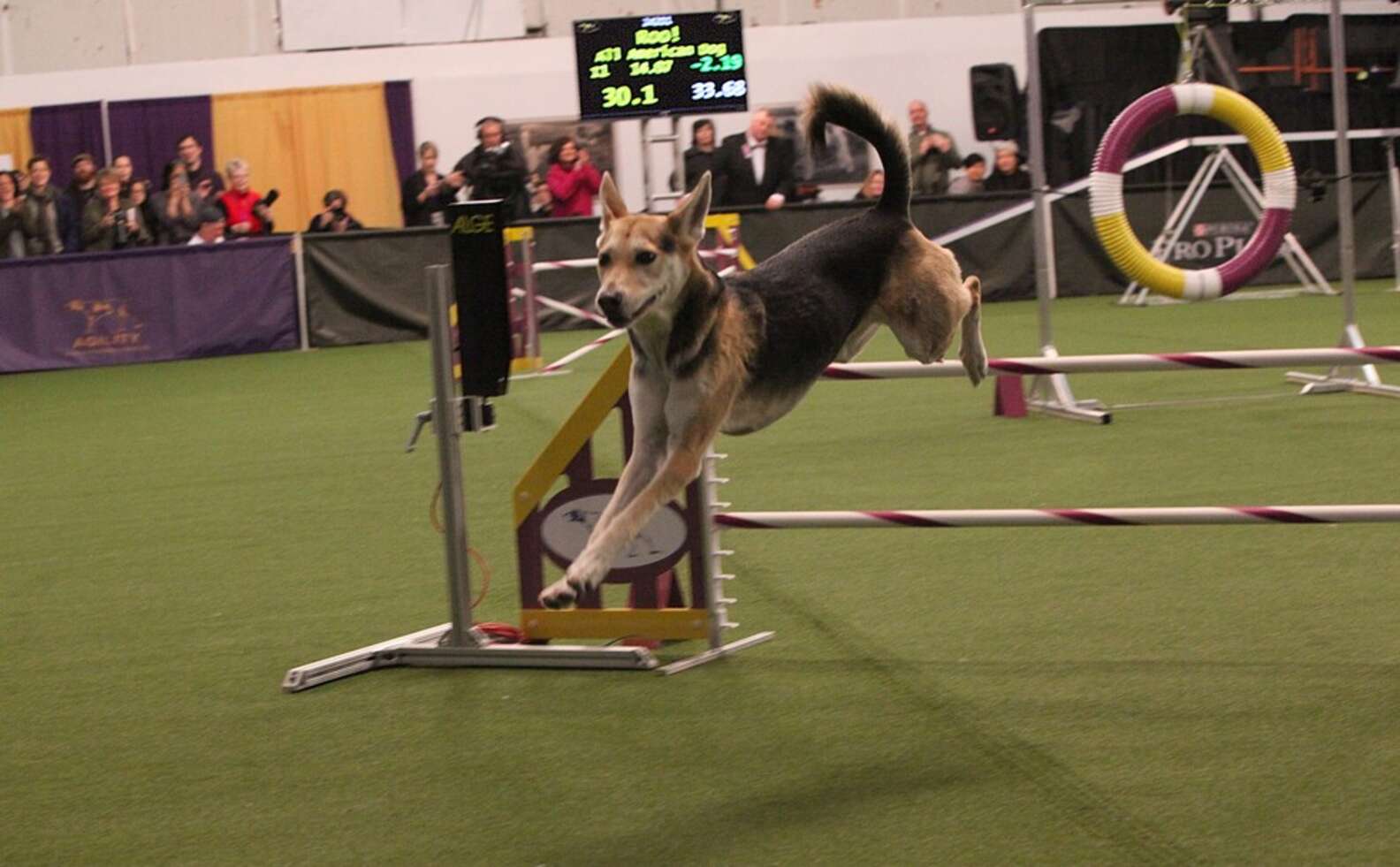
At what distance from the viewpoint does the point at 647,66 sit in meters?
12.4

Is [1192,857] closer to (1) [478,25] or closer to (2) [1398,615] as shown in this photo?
(2) [1398,615]

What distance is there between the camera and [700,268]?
145 inches

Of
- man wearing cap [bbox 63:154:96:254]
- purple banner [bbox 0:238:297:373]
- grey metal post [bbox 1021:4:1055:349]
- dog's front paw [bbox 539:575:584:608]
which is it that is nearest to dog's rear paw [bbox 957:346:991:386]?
dog's front paw [bbox 539:575:584:608]

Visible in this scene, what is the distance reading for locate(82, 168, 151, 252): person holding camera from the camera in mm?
15531

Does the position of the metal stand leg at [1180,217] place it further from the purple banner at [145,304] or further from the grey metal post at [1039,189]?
the purple banner at [145,304]

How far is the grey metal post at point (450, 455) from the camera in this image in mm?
4949

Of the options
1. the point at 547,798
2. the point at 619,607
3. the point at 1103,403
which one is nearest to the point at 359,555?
the point at 619,607

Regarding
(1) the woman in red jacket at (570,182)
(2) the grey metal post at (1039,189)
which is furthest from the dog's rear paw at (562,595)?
(1) the woman in red jacket at (570,182)

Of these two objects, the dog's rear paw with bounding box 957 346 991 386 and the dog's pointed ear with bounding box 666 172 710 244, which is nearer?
the dog's pointed ear with bounding box 666 172 710 244

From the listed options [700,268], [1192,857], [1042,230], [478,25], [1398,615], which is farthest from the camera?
[478,25]

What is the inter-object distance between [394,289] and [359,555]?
9.59 metres

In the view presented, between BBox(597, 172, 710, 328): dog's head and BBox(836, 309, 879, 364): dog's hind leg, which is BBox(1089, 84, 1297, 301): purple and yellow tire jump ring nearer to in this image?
BBox(836, 309, 879, 364): dog's hind leg

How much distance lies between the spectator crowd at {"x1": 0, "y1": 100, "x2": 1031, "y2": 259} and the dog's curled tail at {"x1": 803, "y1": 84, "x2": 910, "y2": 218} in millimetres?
11155

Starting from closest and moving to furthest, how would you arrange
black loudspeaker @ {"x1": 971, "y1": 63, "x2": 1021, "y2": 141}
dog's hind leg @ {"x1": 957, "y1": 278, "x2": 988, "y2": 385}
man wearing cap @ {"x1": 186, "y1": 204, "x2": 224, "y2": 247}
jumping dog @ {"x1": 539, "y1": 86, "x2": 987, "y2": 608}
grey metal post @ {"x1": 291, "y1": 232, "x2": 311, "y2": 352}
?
jumping dog @ {"x1": 539, "y1": 86, "x2": 987, "y2": 608} < dog's hind leg @ {"x1": 957, "y1": 278, "x2": 988, "y2": 385} < grey metal post @ {"x1": 291, "y1": 232, "x2": 311, "y2": 352} < man wearing cap @ {"x1": 186, "y1": 204, "x2": 224, "y2": 247} < black loudspeaker @ {"x1": 971, "y1": 63, "x2": 1021, "y2": 141}
